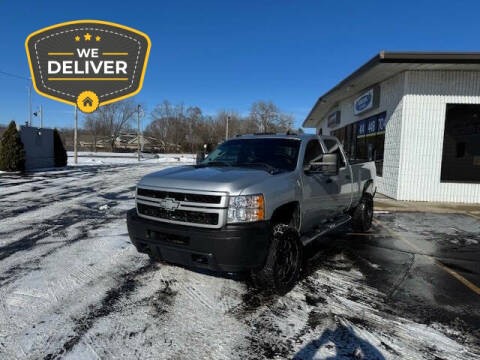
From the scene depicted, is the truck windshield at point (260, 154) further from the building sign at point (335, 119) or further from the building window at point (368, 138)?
the building sign at point (335, 119)

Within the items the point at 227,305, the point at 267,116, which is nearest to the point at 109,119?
the point at 267,116

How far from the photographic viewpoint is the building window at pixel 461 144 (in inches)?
443

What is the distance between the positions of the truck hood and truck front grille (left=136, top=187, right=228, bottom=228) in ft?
0.21

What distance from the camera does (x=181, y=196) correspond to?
12.2ft

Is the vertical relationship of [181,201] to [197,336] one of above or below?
above

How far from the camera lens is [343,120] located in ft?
62.2

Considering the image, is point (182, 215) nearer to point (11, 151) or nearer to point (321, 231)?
point (321, 231)

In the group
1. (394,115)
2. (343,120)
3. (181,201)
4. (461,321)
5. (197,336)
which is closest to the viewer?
(197,336)

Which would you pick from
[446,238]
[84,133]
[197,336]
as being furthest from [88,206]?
[84,133]

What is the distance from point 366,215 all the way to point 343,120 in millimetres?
12832

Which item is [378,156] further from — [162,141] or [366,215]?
[162,141]

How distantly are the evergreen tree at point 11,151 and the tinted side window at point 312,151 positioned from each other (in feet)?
59.9

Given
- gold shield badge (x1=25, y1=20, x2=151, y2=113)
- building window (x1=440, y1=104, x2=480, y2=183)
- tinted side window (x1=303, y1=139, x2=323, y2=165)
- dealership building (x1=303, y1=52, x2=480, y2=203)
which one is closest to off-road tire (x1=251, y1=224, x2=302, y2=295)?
tinted side window (x1=303, y1=139, x2=323, y2=165)

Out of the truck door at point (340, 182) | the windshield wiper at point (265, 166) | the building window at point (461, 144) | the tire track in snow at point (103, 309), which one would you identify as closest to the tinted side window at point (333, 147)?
the truck door at point (340, 182)
